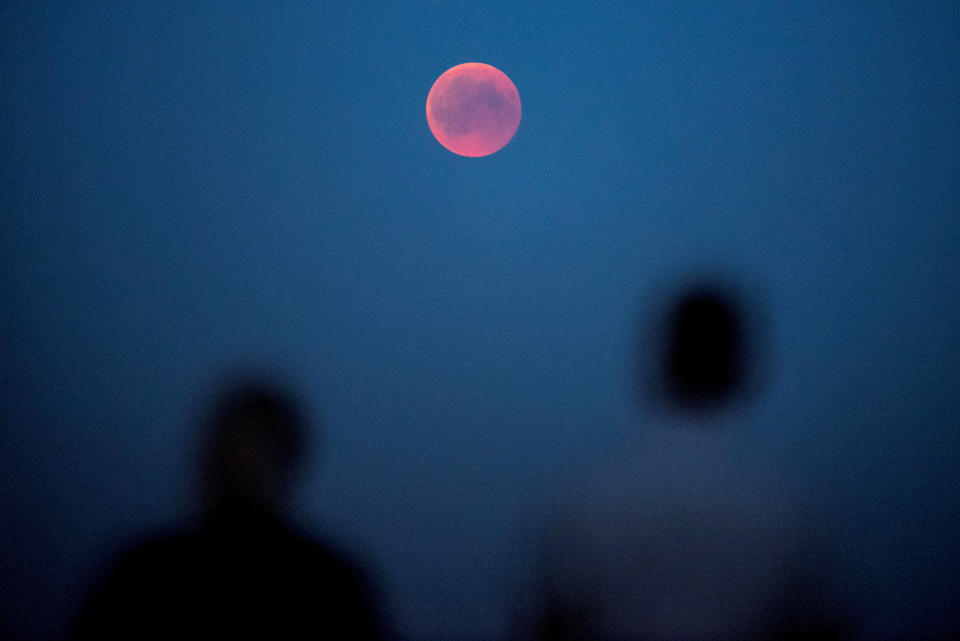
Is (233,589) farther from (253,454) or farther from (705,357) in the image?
(705,357)

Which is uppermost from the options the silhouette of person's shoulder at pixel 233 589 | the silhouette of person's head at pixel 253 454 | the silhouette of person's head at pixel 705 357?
the silhouette of person's head at pixel 705 357

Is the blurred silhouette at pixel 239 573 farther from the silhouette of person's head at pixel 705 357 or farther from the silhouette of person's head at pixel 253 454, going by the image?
the silhouette of person's head at pixel 705 357

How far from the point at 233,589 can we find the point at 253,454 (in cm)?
48

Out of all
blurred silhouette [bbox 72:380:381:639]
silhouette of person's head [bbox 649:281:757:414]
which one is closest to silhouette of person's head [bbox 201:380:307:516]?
blurred silhouette [bbox 72:380:381:639]

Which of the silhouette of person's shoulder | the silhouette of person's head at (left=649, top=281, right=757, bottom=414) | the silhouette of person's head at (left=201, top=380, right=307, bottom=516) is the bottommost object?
the silhouette of person's shoulder

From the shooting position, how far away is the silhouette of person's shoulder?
1.78 m

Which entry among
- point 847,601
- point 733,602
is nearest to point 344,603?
point 733,602

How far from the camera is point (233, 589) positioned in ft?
5.93

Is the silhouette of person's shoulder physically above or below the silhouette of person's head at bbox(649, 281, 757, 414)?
below

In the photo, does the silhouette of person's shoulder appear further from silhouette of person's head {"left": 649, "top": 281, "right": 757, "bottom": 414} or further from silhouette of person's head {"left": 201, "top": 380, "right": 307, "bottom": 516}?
silhouette of person's head {"left": 649, "top": 281, "right": 757, "bottom": 414}

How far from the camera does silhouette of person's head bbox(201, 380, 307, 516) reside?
1866 millimetres

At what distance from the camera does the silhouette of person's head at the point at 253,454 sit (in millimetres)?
1866

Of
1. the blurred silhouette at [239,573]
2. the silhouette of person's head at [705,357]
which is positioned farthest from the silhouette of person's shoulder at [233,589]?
the silhouette of person's head at [705,357]

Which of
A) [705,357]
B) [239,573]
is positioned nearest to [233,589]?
[239,573]
